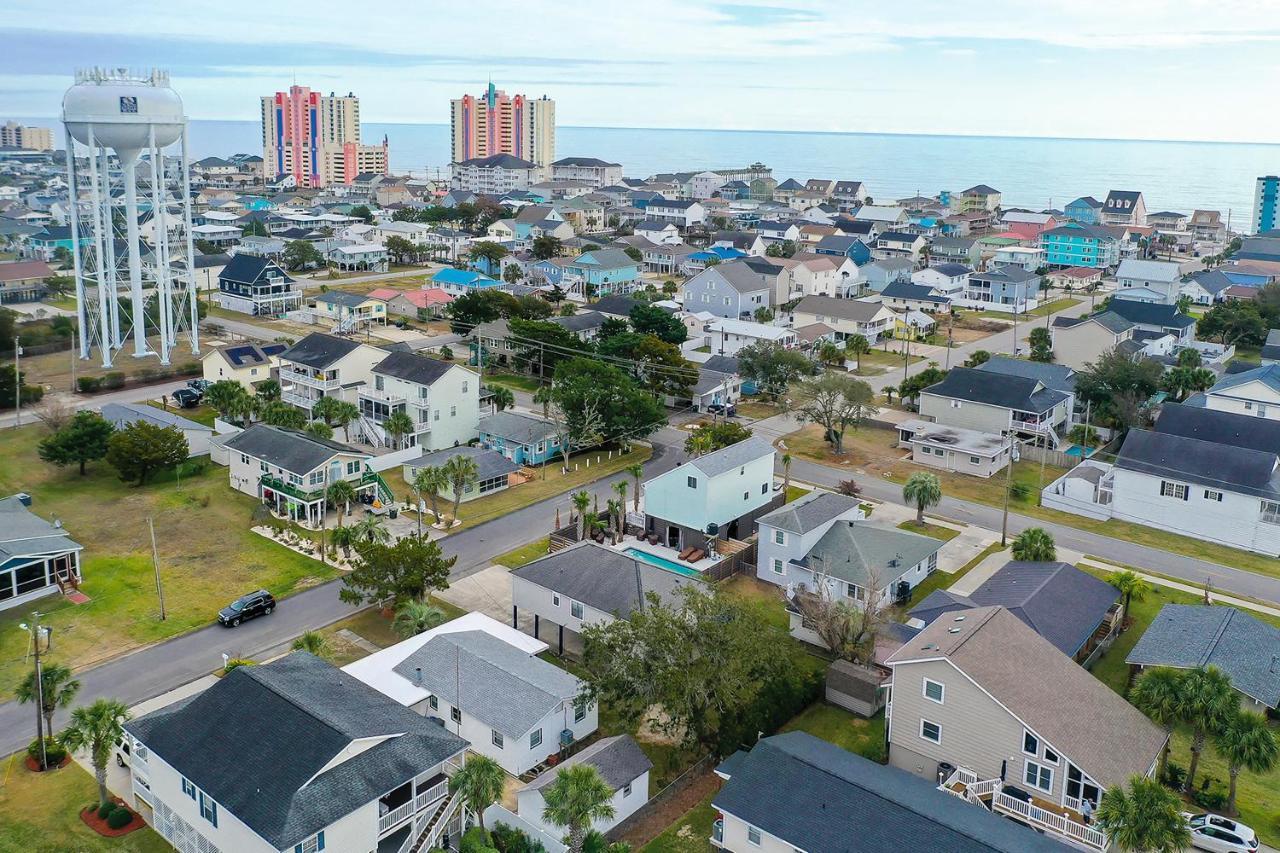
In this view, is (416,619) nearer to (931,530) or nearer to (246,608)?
(246,608)

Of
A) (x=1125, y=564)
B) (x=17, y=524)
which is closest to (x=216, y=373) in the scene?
(x=17, y=524)

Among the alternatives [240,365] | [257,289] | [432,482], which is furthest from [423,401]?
[257,289]

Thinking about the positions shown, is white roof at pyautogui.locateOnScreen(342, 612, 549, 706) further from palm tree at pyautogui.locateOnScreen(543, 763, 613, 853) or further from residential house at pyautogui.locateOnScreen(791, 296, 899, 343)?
residential house at pyautogui.locateOnScreen(791, 296, 899, 343)

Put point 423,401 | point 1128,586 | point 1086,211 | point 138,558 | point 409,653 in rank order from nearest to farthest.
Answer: point 409,653 < point 1128,586 < point 138,558 < point 423,401 < point 1086,211

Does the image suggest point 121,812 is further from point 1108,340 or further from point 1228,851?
point 1108,340

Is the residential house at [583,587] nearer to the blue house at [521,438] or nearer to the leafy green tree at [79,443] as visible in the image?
the blue house at [521,438]

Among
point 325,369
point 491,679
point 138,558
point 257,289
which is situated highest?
point 257,289
